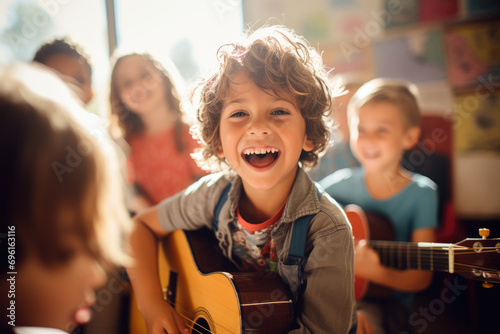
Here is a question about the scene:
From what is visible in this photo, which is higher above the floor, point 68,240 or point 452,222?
point 68,240

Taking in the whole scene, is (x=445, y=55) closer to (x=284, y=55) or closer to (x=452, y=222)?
(x=452, y=222)

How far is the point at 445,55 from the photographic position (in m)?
2.26

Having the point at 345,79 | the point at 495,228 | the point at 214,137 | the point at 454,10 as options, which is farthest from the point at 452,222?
the point at 214,137

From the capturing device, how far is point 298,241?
0.93m

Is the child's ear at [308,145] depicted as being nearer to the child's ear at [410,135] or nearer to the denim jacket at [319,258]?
the denim jacket at [319,258]

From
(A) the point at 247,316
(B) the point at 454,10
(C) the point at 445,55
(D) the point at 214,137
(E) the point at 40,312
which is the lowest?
(A) the point at 247,316

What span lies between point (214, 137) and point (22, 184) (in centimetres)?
62

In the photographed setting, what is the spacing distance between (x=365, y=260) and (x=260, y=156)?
1.89 ft

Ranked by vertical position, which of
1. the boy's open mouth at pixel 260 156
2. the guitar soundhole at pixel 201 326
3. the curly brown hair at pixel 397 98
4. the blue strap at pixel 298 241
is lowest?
the guitar soundhole at pixel 201 326

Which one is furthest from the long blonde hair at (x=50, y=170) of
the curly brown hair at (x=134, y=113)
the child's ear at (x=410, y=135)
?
the child's ear at (x=410, y=135)

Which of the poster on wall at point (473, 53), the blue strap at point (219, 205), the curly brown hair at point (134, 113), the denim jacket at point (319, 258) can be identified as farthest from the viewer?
the poster on wall at point (473, 53)

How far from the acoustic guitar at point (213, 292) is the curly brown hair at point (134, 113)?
70 cm

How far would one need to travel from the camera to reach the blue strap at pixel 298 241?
0.92m

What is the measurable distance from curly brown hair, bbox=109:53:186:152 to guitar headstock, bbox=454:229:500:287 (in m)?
1.23
